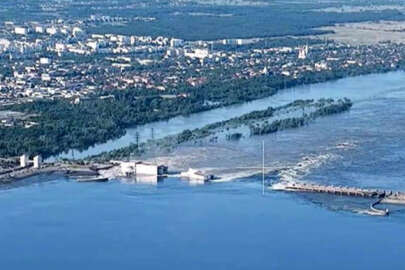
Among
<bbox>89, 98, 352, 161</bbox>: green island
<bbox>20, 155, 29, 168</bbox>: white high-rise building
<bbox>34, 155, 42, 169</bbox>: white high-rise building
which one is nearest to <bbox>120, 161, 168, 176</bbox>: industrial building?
<bbox>89, 98, 352, 161</bbox>: green island

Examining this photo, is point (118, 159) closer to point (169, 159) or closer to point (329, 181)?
point (169, 159)

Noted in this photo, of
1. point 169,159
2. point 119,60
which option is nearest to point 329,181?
point 169,159

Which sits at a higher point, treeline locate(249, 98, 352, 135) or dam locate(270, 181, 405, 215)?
treeline locate(249, 98, 352, 135)

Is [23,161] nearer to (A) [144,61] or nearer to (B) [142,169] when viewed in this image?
(B) [142,169]

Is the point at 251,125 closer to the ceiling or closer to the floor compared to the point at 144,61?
closer to the floor

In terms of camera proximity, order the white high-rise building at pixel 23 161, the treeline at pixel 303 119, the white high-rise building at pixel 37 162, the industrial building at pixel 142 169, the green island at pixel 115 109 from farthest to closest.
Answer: the treeline at pixel 303 119 < the green island at pixel 115 109 < the white high-rise building at pixel 23 161 < the white high-rise building at pixel 37 162 < the industrial building at pixel 142 169

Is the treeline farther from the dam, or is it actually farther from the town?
the dam

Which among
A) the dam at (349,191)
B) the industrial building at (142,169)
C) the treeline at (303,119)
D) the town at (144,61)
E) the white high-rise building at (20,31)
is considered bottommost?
the dam at (349,191)

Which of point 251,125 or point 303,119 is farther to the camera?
point 303,119

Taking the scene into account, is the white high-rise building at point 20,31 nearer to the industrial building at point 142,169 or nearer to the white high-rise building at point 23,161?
the white high-rise building at point 23,161

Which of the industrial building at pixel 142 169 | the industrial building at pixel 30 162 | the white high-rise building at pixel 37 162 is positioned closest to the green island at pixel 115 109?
the industrial building at pixel 30 162

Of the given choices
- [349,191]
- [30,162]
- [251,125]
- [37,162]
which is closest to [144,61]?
[251,125]
